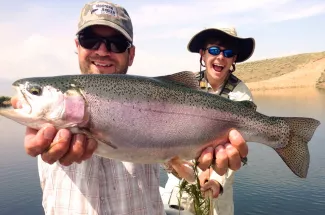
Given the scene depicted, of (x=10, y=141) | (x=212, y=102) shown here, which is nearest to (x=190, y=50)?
(x=212, y=102)

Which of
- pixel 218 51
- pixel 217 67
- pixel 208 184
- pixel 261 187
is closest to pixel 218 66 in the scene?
pixel 217 67

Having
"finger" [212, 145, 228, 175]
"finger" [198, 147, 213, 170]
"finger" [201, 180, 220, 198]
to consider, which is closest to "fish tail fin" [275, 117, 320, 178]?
"finger" [212, 145, 228, 175]

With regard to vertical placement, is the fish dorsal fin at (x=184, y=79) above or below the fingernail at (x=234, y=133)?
above

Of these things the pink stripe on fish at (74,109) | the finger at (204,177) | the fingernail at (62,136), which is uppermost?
the pink stripe on fish at (74,109)

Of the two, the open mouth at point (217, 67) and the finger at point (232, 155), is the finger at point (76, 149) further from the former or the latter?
the open mouth at point (217, 67)

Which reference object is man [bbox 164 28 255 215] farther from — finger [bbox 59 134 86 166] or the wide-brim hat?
finger [bbox 59 134 86 166]

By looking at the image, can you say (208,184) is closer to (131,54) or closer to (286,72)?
(131,54)

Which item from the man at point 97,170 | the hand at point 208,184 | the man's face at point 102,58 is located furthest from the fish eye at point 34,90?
the hand at point 208,184
